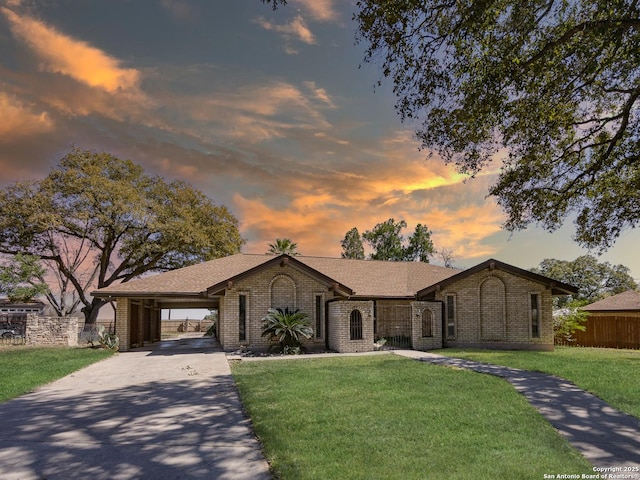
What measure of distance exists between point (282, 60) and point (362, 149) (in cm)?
534

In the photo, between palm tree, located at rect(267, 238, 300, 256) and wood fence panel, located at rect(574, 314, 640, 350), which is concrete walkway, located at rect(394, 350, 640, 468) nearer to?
wood fence panel, located at rect(574, 314, 640, 350)

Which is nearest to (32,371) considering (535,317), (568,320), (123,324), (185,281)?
(123,324)

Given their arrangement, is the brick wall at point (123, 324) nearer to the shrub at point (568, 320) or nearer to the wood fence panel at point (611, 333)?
the shrub at point (568, 320)

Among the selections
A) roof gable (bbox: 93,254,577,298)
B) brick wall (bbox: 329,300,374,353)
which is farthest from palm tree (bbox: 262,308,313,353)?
roof gable (bbox: 93,254,577,298)

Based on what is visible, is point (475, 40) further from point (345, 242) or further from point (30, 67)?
point (345, 242)

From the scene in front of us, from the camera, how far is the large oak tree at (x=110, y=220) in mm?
30984

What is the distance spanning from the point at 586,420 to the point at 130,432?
7.20m

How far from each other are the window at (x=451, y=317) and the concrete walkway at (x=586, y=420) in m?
10.2

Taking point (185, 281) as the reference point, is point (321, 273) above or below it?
above

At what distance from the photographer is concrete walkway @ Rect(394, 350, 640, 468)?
576 centimetres

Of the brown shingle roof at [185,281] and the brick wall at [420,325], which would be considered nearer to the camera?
the brown shingle roof at [185,281]

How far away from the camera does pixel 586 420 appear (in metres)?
7.34

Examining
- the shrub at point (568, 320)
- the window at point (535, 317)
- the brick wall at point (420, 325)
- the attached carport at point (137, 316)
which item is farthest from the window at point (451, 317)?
the attached carport at point (137, 316)

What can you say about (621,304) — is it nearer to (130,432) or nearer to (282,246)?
(282,246)
